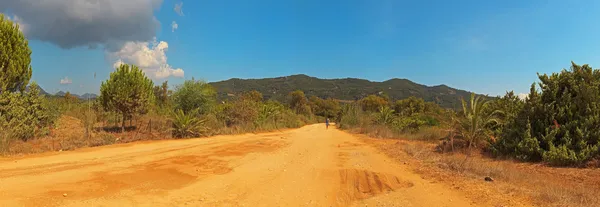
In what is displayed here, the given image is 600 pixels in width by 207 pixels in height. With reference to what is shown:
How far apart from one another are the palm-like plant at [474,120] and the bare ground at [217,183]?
10.9ft

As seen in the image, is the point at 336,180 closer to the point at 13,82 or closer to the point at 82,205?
the point at 82,205

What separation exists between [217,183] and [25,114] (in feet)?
34.8

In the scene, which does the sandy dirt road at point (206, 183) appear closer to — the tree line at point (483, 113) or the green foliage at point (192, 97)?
the tree line at point (483, 113)

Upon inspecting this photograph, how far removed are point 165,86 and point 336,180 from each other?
3326 cm

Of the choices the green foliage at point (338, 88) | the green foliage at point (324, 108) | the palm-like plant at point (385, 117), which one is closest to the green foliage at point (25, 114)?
the palm-like plant at point (385, 117)

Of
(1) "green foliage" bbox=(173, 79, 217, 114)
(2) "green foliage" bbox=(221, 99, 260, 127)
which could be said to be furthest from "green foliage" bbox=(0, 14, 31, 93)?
(2) "green foliage" bbox=(221, 99, 260, 127)

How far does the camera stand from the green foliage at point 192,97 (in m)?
23.0

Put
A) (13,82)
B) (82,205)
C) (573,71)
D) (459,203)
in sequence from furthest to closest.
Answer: (13,82) → (573,71) → (459,203) → (82,205)

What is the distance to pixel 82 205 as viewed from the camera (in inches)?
179

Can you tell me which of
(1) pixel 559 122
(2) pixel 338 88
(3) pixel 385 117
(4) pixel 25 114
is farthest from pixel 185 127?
(2) pixel 338 88

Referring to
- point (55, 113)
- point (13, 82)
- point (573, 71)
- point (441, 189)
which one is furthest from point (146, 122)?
point (573, 71)

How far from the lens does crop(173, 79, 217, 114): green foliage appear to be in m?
23.0

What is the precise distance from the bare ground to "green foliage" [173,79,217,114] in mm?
13986

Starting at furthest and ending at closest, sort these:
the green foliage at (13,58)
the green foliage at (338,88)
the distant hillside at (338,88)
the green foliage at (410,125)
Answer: the distant hillside at (338,88) < the green foliage at (338,88) < the green foliage at (410,125) < the green foliage at (13,58)
